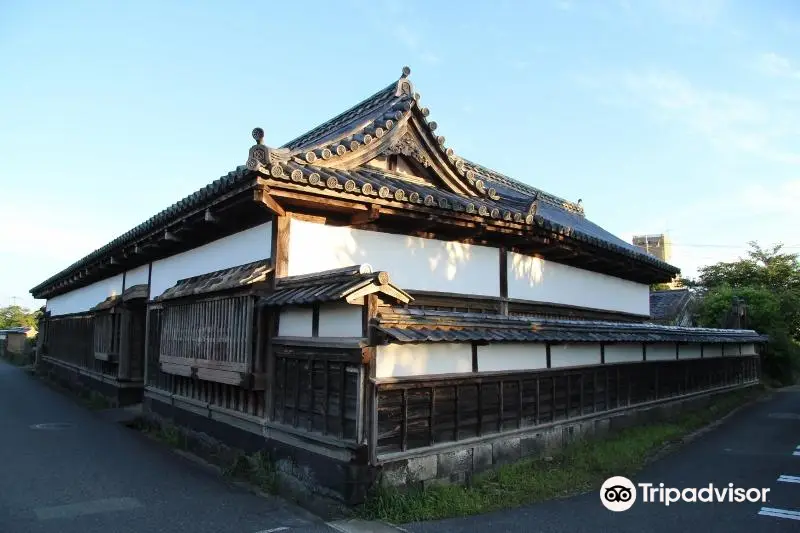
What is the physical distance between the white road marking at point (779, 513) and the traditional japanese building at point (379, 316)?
3.39 m

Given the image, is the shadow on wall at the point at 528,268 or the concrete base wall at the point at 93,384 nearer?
the shadow on wall at the point at 528,268

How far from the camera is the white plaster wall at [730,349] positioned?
19719 millimetres

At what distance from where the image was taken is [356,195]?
8375 millimetres

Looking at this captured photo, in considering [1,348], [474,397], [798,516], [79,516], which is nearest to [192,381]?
[79,516]

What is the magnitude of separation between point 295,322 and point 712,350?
1621 cm

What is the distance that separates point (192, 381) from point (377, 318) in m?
6.44

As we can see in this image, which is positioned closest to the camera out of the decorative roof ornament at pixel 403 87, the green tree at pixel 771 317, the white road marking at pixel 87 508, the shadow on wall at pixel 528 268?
the white road marking at pixel 87 508

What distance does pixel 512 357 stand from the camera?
9312 mm

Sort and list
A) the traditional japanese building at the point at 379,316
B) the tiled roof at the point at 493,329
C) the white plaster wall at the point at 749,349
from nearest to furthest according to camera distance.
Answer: the tiled roof at the point at 493,329 < the traditional japanese building at the point at 379,316 < the white plaster wall at the point at 749,349

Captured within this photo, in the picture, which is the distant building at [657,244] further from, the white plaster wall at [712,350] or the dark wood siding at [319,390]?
the dark wood siding at [319,390]

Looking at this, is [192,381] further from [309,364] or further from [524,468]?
[524,468]

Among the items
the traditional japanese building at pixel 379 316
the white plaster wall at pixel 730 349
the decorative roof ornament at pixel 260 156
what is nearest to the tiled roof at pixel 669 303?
the white plaster wall at pixel 730 349

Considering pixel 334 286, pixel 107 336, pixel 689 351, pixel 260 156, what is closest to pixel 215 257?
pixel 260 156

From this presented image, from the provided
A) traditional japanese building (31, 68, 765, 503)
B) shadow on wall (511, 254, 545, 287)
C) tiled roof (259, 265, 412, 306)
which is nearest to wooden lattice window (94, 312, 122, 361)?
traditional japanese building (31, 68, 765, 503)
